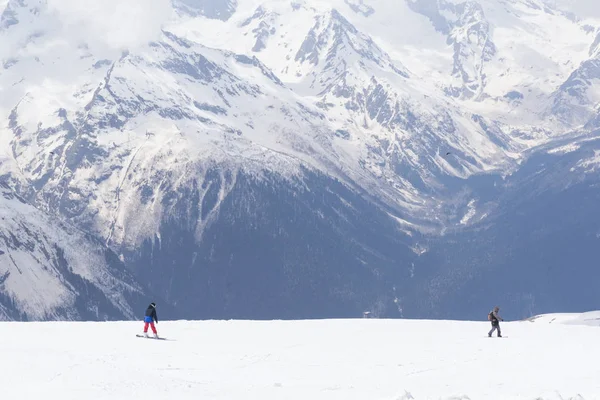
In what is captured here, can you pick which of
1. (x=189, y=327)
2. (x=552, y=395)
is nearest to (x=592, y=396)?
(x=552, y=395)

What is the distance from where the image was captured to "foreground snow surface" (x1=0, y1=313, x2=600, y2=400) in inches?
2530

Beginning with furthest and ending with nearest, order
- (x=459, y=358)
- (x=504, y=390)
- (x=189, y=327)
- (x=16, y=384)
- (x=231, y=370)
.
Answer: (x=189, y=327) < (x=459, y=358) < (x=231, y=370) < (x=504, y=390) < (x=16, y=384)

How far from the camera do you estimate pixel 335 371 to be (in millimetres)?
73938

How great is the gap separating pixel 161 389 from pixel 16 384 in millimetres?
7868

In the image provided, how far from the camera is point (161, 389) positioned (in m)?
64.4

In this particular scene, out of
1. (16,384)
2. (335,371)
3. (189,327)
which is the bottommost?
(16,384)

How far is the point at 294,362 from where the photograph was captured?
77.6 meters

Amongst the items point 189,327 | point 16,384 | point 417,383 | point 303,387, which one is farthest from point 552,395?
point 189,327

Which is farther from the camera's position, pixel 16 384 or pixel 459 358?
pixel 459 358

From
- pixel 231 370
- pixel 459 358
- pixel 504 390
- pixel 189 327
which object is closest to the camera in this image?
pixel 504 390

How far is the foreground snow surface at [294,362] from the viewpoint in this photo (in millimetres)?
64250

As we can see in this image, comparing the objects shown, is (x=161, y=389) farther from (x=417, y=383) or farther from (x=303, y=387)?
(x=417, y=383)

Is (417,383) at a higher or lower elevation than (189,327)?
lower

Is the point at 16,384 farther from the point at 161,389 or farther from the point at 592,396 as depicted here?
the point at 592,396
